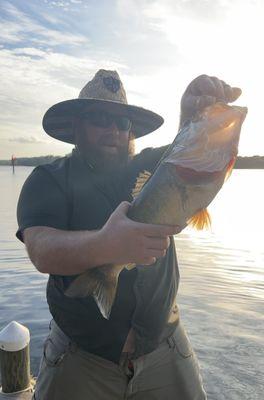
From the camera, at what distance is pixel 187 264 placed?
17.5m

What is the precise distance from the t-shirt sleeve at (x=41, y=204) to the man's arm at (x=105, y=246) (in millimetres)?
245

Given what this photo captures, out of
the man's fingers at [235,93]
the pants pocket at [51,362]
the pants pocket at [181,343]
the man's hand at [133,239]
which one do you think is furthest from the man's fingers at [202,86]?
the pants pocket at [51,362]

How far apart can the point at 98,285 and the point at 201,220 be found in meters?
0.81

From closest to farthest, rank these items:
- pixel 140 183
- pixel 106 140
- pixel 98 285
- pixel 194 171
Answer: pixel 194 171 < pixel 98 285 < pixel 140 183 < pixel 106 140

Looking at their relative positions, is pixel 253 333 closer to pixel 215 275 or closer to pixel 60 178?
pixel 215 275

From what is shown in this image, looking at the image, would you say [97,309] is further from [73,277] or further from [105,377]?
[105,377]

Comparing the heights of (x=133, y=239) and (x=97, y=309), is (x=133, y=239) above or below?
above

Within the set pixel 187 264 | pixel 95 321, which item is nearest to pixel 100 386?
pixel 95 321

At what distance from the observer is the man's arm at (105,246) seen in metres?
2.56

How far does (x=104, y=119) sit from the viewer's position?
13.9 ft

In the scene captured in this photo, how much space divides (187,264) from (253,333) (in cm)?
695

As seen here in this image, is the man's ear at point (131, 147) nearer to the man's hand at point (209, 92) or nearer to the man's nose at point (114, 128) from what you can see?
the man's nose at point (114, 128)

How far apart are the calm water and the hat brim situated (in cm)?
546

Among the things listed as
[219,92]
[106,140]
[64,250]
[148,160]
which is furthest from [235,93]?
[64,250]
